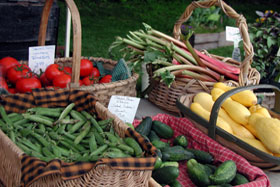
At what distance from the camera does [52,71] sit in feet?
5.82

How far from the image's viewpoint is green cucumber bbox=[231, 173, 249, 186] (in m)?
1.23

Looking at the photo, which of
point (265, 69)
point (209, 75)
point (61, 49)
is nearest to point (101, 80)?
point (209, 75)

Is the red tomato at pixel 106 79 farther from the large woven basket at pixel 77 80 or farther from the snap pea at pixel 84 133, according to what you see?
the snap pea at pixel 84 133

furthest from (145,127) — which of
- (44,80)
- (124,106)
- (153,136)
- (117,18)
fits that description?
(117,18)

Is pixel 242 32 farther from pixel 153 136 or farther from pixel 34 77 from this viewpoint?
pixel 34 77

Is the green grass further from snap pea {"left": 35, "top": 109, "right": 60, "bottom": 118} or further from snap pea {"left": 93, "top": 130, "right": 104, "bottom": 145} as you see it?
snap pea {"left": 93, "top": 130, "right": 104, "bottom": 145}

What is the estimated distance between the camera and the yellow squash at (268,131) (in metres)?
1.32

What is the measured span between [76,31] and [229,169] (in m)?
0.95

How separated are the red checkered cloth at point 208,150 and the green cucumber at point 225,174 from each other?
2.7 inches

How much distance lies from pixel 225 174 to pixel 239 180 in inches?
2.7

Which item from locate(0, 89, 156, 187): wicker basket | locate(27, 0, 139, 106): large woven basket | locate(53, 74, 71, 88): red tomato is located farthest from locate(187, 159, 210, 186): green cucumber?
locate(53, 74, 71, 88): red tomato

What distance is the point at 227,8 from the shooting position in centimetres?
189

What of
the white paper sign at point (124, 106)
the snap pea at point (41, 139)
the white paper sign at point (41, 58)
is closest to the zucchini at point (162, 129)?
the white paper sign at point (124, 106)

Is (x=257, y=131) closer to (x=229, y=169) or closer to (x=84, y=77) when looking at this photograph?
(x=229, y=169)
